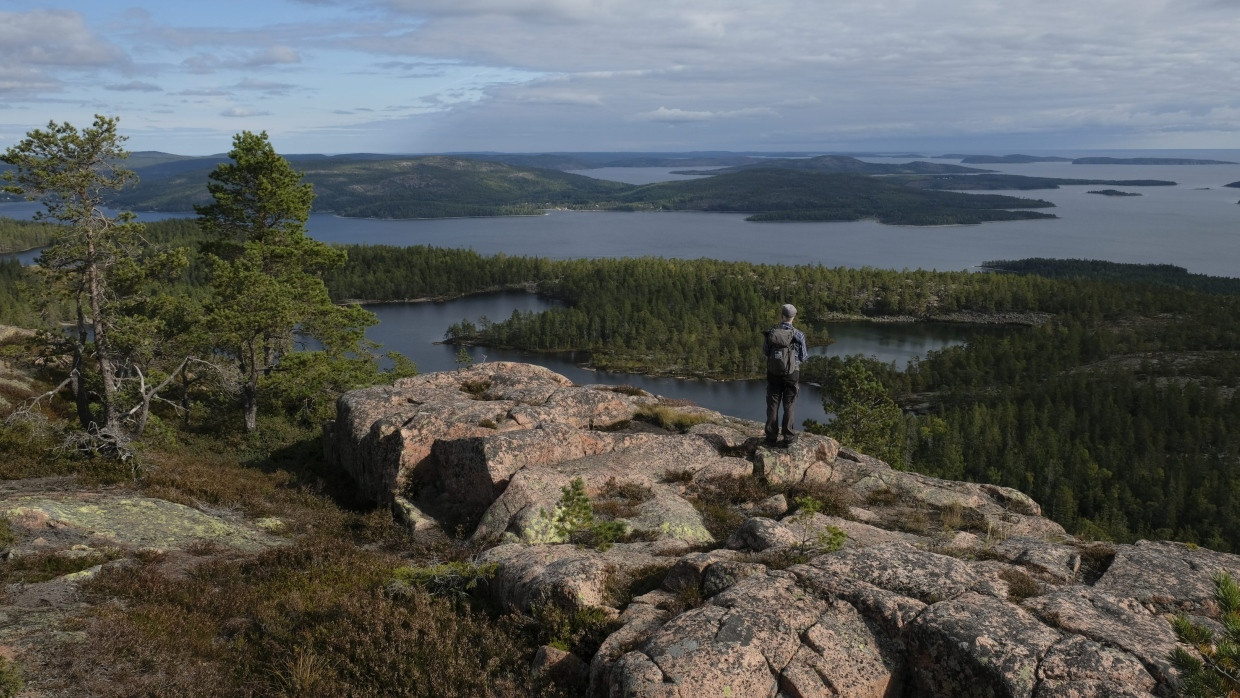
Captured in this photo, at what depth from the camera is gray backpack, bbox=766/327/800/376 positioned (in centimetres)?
1873

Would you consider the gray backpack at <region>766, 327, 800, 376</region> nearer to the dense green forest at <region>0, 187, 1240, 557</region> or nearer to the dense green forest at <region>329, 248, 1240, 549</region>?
the dense green forest at <region>0, 187, 1240, 557</region>

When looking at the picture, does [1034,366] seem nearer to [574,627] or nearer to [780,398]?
[780,398]

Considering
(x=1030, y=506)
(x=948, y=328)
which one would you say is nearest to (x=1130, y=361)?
(x=948, y=328)

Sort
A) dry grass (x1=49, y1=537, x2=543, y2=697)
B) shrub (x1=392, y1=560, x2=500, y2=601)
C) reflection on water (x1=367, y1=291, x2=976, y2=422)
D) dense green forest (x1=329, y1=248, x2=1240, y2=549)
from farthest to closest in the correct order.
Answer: reflection on water (x1=367, y1=291, x2=976, y2=422) < dense green forest (x1=329, y1=248, x2=1240, y2=549) < shrub (x1=392, y1=560, x2=500, y2=601) < dry grass (x1=49, y1=537, x2=543, y2=697)

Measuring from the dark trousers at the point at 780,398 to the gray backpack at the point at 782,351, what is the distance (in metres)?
0.33

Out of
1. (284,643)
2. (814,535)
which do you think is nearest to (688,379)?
(814,535)

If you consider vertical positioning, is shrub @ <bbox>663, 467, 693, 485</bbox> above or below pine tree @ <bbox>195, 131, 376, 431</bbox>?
below

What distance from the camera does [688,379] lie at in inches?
5463

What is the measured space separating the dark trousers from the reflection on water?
82683 millimetres

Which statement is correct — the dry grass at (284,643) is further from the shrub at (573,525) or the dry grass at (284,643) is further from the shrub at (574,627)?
the shrub at (573,525)

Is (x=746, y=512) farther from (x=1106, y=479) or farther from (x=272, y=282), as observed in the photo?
(x=1106, y=479)

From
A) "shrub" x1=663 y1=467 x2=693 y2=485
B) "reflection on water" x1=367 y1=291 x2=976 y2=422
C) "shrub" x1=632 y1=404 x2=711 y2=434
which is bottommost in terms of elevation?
"reflection on water" x1=367 y1=291 x2=976 y2=422

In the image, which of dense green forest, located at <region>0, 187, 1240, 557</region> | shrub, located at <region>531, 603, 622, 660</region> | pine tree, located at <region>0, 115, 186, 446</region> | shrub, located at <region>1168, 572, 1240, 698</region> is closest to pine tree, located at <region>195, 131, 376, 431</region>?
pine tree, located at <region>0, 115, 186, 446</region>

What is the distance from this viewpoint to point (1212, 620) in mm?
10961
